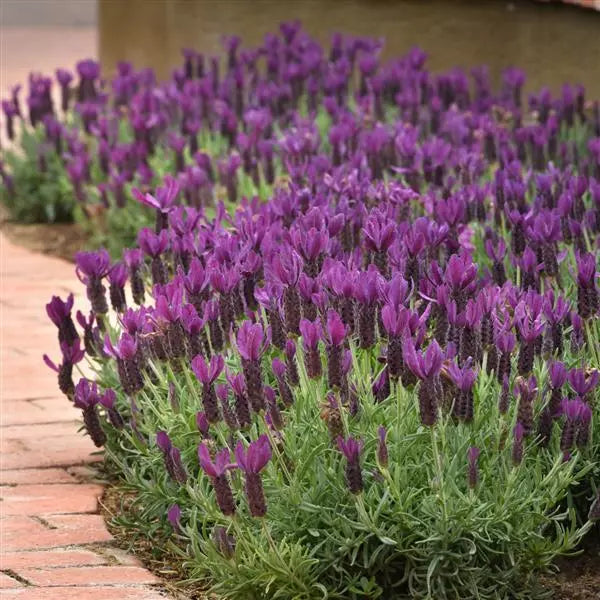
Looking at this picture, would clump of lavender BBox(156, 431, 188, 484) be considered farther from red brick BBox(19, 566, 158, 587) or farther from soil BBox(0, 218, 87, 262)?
soil BBox(0, 218, 87, 262)

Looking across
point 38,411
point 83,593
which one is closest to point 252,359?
point 83,593

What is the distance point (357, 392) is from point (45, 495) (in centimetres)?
116

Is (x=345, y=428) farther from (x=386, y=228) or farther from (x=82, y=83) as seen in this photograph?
(x=82, y=83)

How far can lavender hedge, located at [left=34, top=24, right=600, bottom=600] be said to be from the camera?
11.6 feet

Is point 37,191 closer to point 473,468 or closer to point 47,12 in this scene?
point 473,468

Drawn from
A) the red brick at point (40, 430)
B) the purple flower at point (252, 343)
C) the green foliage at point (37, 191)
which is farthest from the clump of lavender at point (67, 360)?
the green foliage at point (37, 191)

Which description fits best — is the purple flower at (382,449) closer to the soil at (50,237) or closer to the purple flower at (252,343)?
the purple flower at (252,343)

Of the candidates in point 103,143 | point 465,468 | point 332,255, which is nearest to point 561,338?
point 465,468

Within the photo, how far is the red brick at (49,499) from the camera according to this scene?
14.1 feet

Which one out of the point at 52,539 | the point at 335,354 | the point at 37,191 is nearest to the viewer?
the point at 335,354

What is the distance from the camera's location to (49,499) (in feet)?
14.4

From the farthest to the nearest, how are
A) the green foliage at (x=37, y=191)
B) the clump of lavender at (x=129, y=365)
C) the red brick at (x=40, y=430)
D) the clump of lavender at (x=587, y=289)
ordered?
the green foliage at (x=37, y=191), the red brick at (x=40, y=430), the clump of lavender at (x=129, y=365), the clump of lavender at (x=587, y=289)

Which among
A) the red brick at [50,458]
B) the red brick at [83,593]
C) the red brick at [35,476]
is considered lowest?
the red brick at [50,458]

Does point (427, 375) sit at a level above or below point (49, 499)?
above
